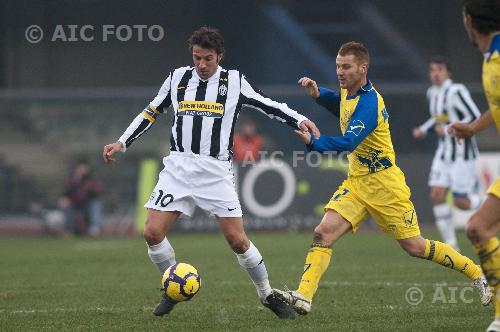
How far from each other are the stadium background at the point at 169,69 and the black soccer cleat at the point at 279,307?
10.7 meters

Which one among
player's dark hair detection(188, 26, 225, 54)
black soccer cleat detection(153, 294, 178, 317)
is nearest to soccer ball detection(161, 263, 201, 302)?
black soccer cleat detection(153, 294, 178, 317)

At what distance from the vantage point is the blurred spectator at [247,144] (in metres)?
19.2

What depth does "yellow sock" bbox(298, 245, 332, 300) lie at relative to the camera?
7.76 m

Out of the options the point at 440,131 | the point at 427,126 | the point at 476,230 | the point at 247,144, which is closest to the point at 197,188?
the point at 476,230

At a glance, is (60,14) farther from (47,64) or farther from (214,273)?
(214,273)

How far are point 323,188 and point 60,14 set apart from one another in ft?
32.3

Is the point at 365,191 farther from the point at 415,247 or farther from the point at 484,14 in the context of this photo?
the point at 484,14

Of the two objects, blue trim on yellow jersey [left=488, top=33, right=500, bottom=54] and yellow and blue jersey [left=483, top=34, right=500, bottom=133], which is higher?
blue trim on yellow jersey [left=488, top=33, right=500, bottom=54]

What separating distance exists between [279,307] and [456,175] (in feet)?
21.3

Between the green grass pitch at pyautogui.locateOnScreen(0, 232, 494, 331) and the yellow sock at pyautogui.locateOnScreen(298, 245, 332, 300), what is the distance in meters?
0.24

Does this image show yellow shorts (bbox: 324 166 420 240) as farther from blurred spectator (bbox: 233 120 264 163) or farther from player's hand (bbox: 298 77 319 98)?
blurred spectator (bbox: 233 120 264 163)

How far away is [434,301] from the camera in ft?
28.7

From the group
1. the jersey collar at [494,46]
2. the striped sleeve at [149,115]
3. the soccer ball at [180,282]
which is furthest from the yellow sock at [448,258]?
the striped sleeve at [149,115]

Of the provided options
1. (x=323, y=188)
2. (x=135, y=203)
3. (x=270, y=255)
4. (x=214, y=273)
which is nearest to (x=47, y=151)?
(x=135, y=203)
